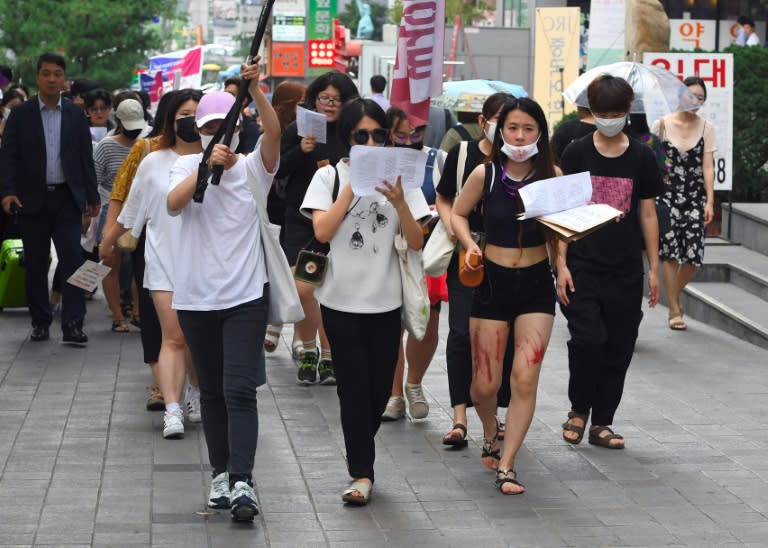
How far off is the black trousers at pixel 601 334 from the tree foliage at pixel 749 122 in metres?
8.85

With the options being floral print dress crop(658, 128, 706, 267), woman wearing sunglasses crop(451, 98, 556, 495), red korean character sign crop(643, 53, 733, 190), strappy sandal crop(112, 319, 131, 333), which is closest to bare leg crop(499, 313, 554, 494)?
woman wearing sunglasses crop(451, 98, 556, 495)

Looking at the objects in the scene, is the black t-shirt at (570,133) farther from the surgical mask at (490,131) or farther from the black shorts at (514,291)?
the black shorts at (514,291)

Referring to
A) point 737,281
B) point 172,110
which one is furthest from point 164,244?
point 737,281

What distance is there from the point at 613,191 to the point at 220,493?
8.97 ft

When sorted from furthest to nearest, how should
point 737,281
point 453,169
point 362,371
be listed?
point 737,281 → point 453,169 → point 362,371

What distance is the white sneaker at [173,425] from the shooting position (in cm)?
817

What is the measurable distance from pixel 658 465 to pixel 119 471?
266 cm

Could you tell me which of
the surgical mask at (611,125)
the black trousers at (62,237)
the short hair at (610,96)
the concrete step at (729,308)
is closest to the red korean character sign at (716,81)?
the concrete step at (729,308)

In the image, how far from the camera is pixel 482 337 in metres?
7.20

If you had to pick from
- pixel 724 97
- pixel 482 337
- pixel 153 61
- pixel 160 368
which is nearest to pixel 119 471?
pixel 160 368

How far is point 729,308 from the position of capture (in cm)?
1272

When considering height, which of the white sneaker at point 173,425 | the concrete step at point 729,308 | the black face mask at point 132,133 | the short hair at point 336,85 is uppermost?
the short hair at point 336,85

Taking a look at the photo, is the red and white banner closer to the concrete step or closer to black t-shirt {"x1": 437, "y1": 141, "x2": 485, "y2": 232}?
black t-shirt {"x1": 437, "y1": 141, "x2": 485, "y2": 232}

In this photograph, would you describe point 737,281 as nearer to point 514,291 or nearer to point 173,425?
point 173,425
